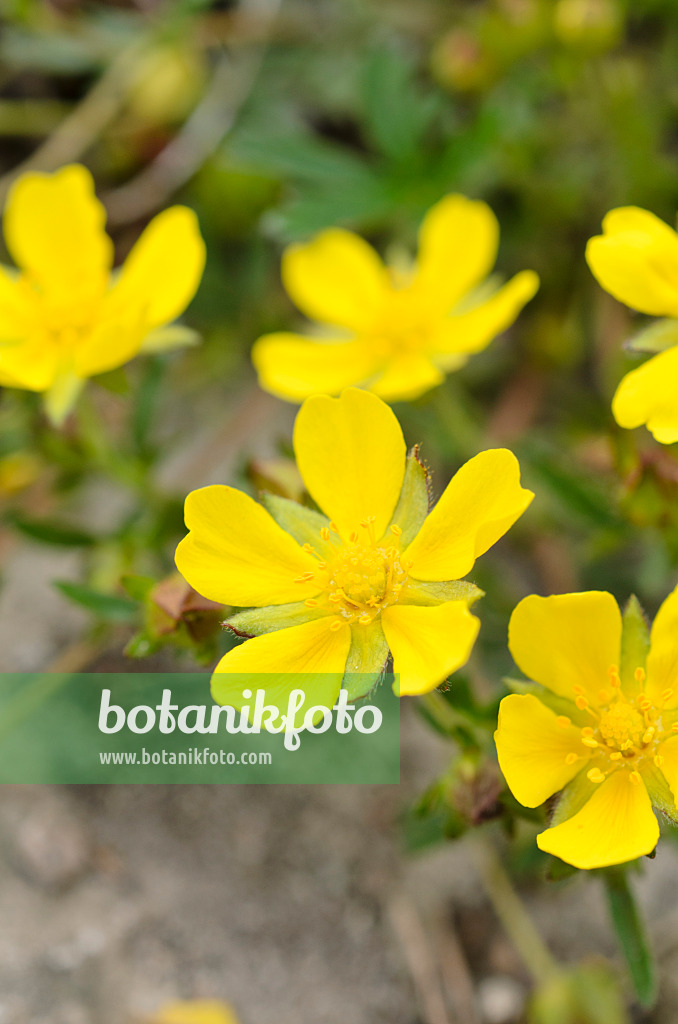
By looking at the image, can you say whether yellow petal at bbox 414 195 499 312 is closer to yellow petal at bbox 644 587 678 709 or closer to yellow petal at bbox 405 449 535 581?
yellow petal at bbox 405 449 535 581

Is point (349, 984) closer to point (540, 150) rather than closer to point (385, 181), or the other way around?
point (385, 181)

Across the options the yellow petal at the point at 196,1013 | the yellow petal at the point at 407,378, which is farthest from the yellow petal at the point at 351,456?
the yellow petal at the point at 196,1013

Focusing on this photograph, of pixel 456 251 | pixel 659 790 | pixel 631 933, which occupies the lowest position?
pixel 631 933

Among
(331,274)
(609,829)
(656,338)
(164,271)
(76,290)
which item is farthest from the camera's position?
(331,274)

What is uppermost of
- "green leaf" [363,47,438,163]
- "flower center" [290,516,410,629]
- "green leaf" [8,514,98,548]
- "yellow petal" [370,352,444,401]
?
"green leaf" [363,47,438,163]

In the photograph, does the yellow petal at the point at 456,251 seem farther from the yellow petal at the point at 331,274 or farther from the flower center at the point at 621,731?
the flower center at the point at 621,731

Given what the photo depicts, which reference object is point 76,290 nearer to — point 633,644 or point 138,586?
point 138,586

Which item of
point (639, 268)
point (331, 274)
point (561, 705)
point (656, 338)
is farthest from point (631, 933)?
point (331, 274)

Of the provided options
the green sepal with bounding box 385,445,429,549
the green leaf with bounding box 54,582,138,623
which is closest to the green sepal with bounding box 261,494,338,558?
the green sepal with bounding box 385,445,429,549
